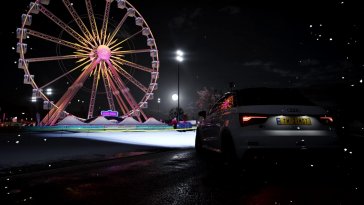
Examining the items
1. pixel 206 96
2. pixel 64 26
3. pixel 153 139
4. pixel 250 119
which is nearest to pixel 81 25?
pixel 64 26

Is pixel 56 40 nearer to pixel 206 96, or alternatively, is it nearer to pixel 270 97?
pixel 270 97

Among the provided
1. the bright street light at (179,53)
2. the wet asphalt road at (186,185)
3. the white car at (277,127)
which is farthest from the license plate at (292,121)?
the bright street light at (179,53)

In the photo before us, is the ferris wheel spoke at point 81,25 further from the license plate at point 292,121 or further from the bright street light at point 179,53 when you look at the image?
the license plate at point 292,121

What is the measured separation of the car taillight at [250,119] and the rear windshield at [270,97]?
0.47m

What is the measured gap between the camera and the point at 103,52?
106 ft

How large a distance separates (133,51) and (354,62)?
18.6m

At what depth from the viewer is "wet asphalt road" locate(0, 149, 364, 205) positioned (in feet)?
15.4

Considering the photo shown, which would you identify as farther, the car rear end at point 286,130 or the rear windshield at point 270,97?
the rear windshield at point 270,97

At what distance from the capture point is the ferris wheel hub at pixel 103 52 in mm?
32156

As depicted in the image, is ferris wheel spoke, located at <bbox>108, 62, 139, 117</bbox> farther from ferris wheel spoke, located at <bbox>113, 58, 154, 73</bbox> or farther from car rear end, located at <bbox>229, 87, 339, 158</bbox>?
car rear end, located at <bbox>229, 87, 339, 158</bbox>

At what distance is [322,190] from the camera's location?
203 inches

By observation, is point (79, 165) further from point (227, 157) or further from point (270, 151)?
point (270, 151)

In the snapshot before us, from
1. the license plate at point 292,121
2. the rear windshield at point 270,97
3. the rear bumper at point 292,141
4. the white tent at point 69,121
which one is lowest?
the rear bumper at point 292,141

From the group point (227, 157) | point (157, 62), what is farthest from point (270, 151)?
point (157, 62)
